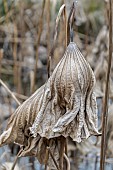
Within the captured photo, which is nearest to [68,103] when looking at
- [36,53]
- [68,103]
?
[68,103]

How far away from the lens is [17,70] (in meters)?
1.95

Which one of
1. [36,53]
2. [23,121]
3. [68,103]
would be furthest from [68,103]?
[36,53]

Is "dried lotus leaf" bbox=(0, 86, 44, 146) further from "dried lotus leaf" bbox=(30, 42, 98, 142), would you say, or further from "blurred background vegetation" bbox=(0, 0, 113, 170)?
"blurred background vegetation" bbox=(0, 0, 113, 170)

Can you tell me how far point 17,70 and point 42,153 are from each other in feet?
3.30

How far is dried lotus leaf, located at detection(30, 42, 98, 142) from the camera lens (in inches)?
34.4

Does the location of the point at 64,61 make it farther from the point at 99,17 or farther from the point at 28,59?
the point at 99,17

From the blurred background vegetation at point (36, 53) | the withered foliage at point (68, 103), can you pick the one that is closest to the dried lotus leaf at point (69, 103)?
the withered foliage at point (68, 103)

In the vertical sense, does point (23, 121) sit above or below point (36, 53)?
below

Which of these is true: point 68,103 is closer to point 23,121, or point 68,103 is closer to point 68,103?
point 68,103

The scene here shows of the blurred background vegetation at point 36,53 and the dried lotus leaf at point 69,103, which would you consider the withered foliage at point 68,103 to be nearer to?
the dried lotus leaf at point 69,103

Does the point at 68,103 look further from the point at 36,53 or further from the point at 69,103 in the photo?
the point at 36,53

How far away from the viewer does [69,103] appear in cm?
88

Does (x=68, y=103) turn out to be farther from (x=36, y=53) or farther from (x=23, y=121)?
(x=36, y=53)

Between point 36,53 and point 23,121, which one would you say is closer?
point 23,121
